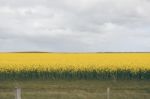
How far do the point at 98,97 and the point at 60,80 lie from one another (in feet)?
31.5

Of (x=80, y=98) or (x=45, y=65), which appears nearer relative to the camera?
(x=80, y=98)

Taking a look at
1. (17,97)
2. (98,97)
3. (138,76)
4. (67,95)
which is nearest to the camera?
(17,97)

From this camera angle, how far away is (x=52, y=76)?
33.6 metres

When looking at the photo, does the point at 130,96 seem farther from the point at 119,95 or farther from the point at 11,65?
the point at 11,65

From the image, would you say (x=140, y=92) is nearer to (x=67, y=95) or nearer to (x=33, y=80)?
(x=67, y=95)

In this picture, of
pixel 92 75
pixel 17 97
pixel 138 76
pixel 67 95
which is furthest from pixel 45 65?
pixel 17 97

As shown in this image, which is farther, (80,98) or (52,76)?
(52,76)

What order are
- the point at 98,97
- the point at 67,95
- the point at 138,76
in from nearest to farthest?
the point at 98,97 < the point at 67,95 < the point at 138,76

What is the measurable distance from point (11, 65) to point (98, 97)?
11721 millimetres

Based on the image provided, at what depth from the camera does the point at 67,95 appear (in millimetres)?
25234

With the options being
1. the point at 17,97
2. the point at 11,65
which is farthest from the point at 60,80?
the point at 17,97

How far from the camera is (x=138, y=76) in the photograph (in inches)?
1303

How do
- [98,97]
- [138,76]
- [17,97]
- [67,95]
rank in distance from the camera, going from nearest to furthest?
1. [17,97]
2. [98,97]
3. [67,95]
4. [138,76]

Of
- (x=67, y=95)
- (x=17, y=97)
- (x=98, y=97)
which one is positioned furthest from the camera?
(x=67, y=95)
